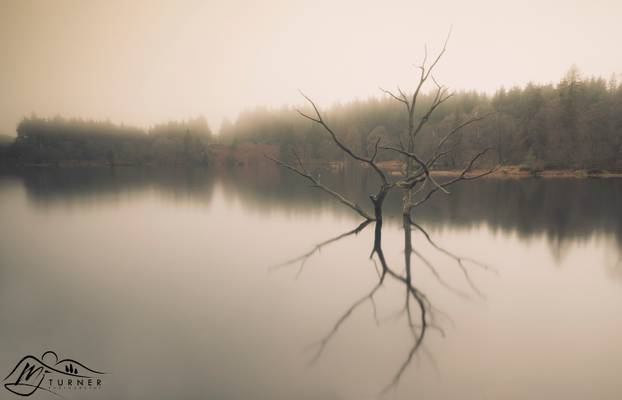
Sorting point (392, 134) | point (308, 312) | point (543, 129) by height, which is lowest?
point (308, 312)

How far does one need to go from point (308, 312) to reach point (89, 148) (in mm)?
105376

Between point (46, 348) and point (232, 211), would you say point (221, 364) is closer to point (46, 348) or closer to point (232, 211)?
point (46, 348)

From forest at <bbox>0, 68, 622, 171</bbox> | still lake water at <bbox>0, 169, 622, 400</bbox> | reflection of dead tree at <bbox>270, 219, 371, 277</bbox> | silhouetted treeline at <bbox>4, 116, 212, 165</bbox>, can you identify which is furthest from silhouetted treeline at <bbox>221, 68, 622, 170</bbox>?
silhouetted treeline at <bbox>4, 116, 212, 165</bbox>

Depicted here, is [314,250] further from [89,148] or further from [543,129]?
[89,148]

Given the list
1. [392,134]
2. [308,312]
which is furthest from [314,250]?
[392,134]

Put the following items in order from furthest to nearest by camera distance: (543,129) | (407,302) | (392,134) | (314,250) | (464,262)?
1. (392,134)
2. (543,129)
3. (314,250)
4. (464,262)
5. (407,302)

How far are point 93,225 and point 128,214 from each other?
235cm

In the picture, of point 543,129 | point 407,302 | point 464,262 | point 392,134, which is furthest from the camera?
point 392,134

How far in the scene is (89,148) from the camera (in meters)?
91.1

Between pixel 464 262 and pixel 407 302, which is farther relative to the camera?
pixel 464 262

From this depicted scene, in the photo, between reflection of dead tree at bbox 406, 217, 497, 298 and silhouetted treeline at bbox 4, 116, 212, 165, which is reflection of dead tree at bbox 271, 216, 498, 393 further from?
silhouetted treeline at bbox 4, 116, 212, 165

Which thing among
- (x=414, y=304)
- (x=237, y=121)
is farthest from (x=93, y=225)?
(x=237, y=121)

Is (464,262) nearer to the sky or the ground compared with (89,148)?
nearer to the ground

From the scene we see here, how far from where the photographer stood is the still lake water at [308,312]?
11.2 ft
